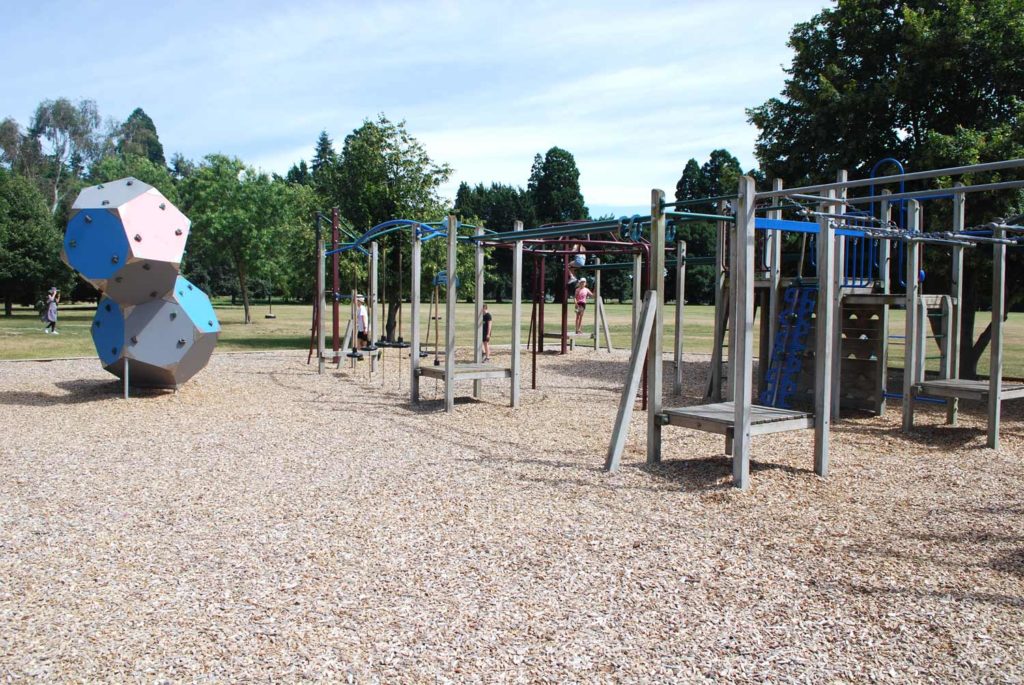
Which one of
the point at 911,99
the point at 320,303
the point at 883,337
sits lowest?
the point at 883,337

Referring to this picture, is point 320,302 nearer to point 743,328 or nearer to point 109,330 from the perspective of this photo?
point 109,330

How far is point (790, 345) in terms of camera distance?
37.5ft

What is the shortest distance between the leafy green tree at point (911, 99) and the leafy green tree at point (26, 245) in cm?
3503

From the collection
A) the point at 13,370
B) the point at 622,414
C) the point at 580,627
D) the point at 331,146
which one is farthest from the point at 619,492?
the point at 331,146

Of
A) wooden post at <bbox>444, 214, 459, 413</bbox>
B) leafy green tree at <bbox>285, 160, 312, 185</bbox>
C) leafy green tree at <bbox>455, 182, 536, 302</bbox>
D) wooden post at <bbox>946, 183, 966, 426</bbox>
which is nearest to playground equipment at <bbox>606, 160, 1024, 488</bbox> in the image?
wooden post at <bbox>946, 183, 966, 426</bbox>

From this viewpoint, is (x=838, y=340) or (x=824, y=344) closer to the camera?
(x=824, y=344)

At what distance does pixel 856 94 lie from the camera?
1390 cm

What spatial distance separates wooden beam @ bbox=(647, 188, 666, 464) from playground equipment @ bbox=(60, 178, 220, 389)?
7.10 meters

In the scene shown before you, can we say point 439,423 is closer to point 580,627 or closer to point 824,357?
point 824,357

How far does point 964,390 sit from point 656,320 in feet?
14.0

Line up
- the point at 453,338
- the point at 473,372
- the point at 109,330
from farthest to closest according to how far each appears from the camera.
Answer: the point at 109,330, the point at 473,372, the point at 453,338

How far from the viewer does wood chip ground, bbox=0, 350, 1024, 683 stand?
3744mm

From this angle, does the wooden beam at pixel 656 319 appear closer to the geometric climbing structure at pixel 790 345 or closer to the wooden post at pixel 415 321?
the geometric climbing structure at pixel 790 345

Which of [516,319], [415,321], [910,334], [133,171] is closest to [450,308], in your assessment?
[516,319]
